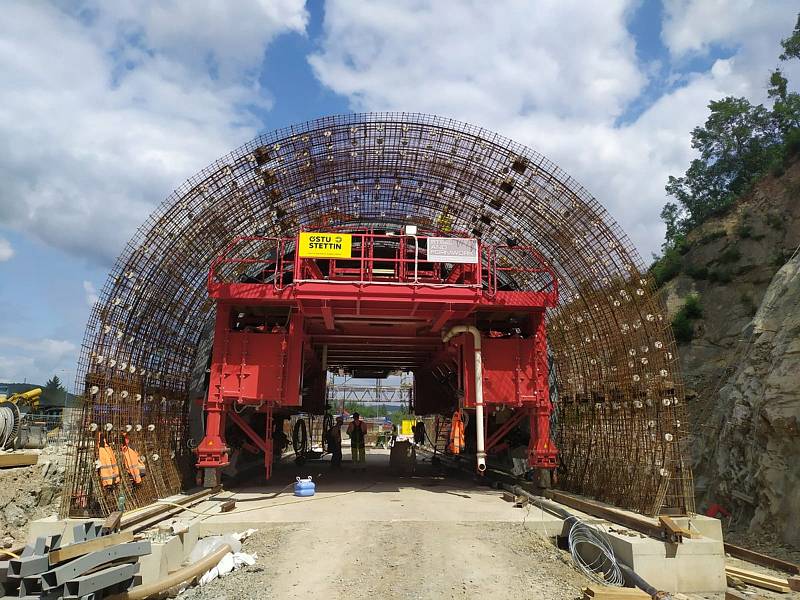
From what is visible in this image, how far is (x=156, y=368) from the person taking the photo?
15594mm

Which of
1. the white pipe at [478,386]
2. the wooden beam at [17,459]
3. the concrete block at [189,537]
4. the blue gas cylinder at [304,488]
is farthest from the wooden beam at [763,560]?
the wooden beam at [17,459]

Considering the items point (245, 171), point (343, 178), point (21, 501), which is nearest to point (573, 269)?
point (343, 178)

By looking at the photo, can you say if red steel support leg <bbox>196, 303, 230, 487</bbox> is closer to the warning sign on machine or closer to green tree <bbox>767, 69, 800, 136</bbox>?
the warning sign on machine

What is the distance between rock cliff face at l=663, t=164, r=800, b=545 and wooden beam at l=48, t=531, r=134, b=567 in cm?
1428

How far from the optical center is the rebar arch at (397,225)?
40.4 ft

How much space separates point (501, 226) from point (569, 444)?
709 centimetres

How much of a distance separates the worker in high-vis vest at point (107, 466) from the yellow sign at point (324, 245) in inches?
238

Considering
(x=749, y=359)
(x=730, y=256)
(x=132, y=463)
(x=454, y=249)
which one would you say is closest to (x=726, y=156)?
(x=730, y=256)

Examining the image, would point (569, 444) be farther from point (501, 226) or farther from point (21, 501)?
point (21, 501)

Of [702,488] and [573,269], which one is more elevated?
[573,269]

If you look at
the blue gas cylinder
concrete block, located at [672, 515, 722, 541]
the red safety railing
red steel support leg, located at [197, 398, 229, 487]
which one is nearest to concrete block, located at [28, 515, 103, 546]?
red steel support leg, located at [197, 398, 229, 487]

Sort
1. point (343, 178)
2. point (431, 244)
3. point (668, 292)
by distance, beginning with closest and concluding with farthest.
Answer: point (431, 244), point (343, 178), point (668, 292)

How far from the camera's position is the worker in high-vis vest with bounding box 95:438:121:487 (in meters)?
11.2

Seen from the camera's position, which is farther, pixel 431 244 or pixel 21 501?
pixel 21 501
